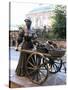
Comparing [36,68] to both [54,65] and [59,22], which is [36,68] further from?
[59,22]

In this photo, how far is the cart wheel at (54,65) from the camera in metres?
2.27

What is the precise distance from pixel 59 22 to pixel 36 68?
1.90 ft

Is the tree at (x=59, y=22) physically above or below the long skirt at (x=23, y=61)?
above

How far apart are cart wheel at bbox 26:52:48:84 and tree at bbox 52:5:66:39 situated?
325 mm

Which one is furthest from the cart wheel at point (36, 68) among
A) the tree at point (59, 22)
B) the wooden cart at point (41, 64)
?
the tree at point (59, 22)

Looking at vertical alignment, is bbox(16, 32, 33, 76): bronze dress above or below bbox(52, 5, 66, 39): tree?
below

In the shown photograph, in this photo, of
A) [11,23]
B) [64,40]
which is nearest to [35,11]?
[11,23]

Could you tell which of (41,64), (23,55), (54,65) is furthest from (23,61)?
(54,65)

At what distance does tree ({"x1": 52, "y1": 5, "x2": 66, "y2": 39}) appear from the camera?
2283 mm

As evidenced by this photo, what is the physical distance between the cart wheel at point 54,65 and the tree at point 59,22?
0.28m

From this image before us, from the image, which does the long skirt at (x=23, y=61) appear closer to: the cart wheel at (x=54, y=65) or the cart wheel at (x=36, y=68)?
the cart wheel at (x=36, y=68)

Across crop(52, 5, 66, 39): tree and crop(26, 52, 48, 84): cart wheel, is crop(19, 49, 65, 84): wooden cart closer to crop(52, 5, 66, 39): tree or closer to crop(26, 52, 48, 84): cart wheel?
crop(26, 52, 48, 84): cart wheel

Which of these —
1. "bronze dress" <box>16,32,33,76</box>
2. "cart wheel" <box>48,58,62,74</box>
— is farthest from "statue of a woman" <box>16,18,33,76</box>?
"cart wheel" <box>48,58,62,74</box>

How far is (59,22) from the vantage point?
2.29 metres
